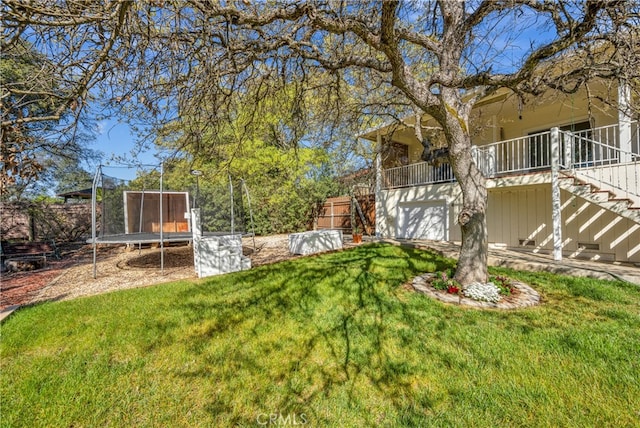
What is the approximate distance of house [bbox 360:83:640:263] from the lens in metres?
6.43

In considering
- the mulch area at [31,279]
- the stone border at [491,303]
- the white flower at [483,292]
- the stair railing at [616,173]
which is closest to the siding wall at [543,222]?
the stair railing at [616,173]

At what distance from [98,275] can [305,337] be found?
6234 millimetres

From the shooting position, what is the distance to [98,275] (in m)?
6.84

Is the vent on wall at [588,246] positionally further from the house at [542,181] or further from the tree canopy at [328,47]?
the tree canopy at [328,47]

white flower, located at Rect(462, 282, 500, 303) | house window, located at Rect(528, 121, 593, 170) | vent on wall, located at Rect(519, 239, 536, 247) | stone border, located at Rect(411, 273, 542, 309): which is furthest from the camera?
vent on wall, located at Rect(519, 239, 536, 247)

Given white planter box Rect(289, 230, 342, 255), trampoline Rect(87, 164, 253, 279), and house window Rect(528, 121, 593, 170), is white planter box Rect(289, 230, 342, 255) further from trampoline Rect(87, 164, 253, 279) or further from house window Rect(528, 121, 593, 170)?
house window Rect(528, 121, 593, 170)

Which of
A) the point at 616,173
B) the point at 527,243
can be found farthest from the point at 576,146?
the point at 527,243

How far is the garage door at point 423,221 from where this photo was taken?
34.0ft

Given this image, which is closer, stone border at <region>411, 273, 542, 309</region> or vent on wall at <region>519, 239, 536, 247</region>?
stone border at <region>411, 273, 542, 309</region>

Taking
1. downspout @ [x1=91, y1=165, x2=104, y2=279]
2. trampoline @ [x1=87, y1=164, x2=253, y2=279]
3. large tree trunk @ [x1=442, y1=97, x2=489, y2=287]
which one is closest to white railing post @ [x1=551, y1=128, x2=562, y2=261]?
large tree trunk @ [x1=442, y1=97, x2=489, y2=287]

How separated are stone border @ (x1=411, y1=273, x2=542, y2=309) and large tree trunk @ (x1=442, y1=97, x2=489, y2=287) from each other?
47cm

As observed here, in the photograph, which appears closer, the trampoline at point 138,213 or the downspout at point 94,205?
the downspout at point 94,205

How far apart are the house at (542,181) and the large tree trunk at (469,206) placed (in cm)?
102

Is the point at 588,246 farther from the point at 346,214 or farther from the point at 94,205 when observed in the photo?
the point at 94,205
